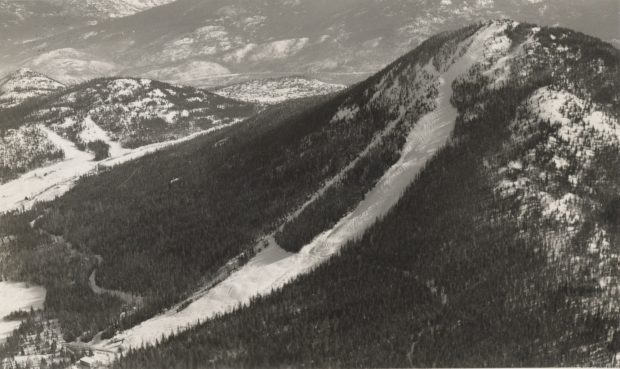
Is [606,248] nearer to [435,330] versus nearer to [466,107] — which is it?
[435,330]

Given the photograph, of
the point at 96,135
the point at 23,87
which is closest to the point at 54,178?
the point at 96,135

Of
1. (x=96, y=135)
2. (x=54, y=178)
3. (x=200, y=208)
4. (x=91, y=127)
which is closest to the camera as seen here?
(x=200, y=208)

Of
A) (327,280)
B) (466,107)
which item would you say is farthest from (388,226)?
(466,107)

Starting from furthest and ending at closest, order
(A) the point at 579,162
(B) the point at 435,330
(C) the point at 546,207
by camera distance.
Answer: (A) the point at 579,162 → (C) the point at 546,207 → (B) the point at 435,330

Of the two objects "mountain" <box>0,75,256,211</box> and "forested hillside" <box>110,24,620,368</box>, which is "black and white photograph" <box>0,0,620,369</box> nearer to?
"forested hillside" <box>110,24,620,368</box>

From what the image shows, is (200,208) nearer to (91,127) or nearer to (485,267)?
(485,267)
